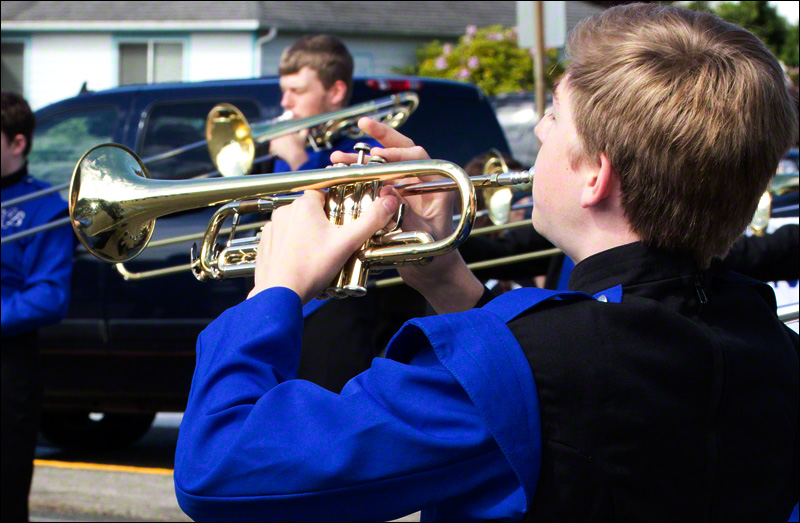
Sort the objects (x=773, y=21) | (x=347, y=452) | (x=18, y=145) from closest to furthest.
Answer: (x=347, y=452)
(x=18, y=145)
(x=773, y=21)

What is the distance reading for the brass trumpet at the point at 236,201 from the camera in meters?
1.43

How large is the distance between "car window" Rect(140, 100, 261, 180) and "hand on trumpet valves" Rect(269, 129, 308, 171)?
1.19 m

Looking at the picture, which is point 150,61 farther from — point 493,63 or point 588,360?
point 588,360

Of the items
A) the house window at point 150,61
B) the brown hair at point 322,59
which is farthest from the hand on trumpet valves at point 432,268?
the house window at point 150,61

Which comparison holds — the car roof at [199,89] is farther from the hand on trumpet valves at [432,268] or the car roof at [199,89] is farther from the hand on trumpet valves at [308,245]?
the hand on trumpet valves at [308,245]

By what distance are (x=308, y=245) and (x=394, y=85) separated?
3452 millimetres

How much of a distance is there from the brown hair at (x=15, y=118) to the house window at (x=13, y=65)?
14940 millimetres

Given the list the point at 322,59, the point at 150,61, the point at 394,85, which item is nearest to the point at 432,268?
the point at 322,59

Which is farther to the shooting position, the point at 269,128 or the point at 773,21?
the point at 773,21

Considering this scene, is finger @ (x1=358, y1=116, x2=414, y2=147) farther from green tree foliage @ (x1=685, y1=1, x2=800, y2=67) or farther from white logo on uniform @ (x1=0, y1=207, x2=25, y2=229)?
green tree foliage @ (x1=685, y1=1, x2=800, y2=67)

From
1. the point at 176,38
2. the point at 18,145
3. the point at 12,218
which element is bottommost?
the point at 12,218

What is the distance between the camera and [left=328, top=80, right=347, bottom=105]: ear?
3695mm

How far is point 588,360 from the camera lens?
3.51 ft

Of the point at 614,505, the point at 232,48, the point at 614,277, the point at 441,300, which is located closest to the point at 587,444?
the point at 614,505
